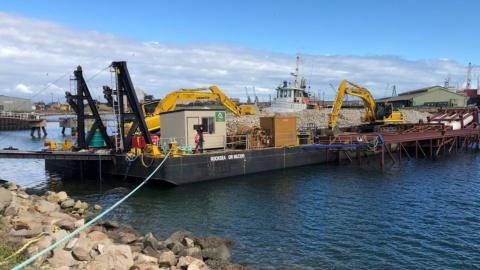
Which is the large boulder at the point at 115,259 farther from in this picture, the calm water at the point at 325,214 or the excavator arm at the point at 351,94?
the excavator arm at the point at 351,94

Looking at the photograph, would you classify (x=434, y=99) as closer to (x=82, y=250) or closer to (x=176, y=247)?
(x=176, y=247)

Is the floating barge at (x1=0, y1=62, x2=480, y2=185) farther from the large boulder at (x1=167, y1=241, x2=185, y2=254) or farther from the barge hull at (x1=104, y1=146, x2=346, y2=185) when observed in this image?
the large boulder at (x1=167, y1=241, x2=185, y2=254)

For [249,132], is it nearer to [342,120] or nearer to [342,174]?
[342,174]

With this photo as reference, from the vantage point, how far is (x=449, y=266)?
13703mm

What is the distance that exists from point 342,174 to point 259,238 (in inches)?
662

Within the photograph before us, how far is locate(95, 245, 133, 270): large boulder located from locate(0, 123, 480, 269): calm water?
15.0 ft

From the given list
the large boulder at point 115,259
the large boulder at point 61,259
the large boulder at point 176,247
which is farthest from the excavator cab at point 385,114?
the large boulder at point 61,259

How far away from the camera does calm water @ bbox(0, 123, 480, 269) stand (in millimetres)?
14648

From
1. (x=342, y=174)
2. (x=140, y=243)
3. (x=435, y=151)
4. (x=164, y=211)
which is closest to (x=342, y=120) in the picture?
(x=435, y=151)

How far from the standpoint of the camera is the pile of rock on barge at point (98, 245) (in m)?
10.6

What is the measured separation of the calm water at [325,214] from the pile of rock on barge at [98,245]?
160 cm

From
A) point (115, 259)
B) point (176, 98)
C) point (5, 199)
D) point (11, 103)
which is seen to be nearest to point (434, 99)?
point (176, 98)

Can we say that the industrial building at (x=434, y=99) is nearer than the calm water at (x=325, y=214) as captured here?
No

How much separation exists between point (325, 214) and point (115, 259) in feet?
39.4
